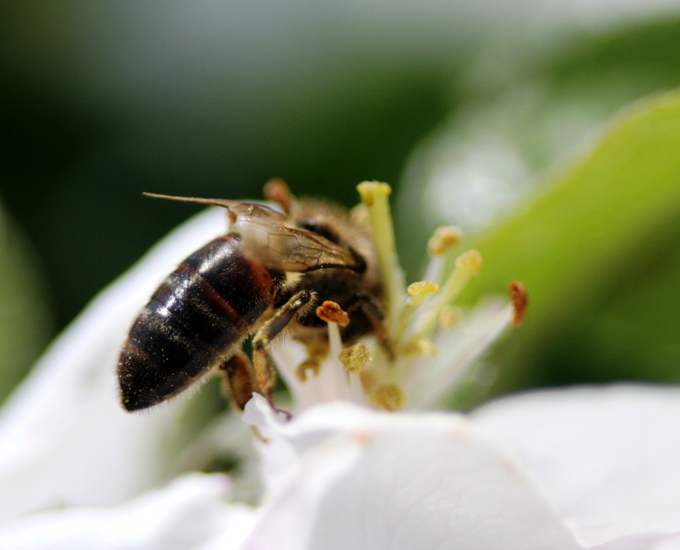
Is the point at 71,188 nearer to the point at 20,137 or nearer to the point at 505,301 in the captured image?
the point at 20,137

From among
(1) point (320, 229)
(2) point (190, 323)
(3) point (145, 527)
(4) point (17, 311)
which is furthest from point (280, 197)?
(4) point (17, 311)

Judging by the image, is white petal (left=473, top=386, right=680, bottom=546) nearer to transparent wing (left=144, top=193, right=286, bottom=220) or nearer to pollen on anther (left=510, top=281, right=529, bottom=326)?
pollen on anther (left=510, top=281, right=529, bottom=326)

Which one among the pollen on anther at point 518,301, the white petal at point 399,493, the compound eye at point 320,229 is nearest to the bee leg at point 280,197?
the compound eye at point 320,229

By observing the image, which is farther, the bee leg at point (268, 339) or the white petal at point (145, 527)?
the bee leg at point (268, 339)

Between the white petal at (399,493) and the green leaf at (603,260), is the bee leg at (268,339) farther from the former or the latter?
the green leaf at (603,260)

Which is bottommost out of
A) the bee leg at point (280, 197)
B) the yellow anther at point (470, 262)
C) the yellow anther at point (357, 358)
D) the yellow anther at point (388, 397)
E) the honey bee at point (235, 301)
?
the yellow anther at point (388, 397)

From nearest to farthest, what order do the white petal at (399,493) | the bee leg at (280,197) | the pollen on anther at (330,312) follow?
the white petal at (399,493)
the pollen on anther at (330,312)
the bee leg at (280,197)

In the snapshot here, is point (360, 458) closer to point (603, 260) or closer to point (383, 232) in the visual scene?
point (383, 232)
